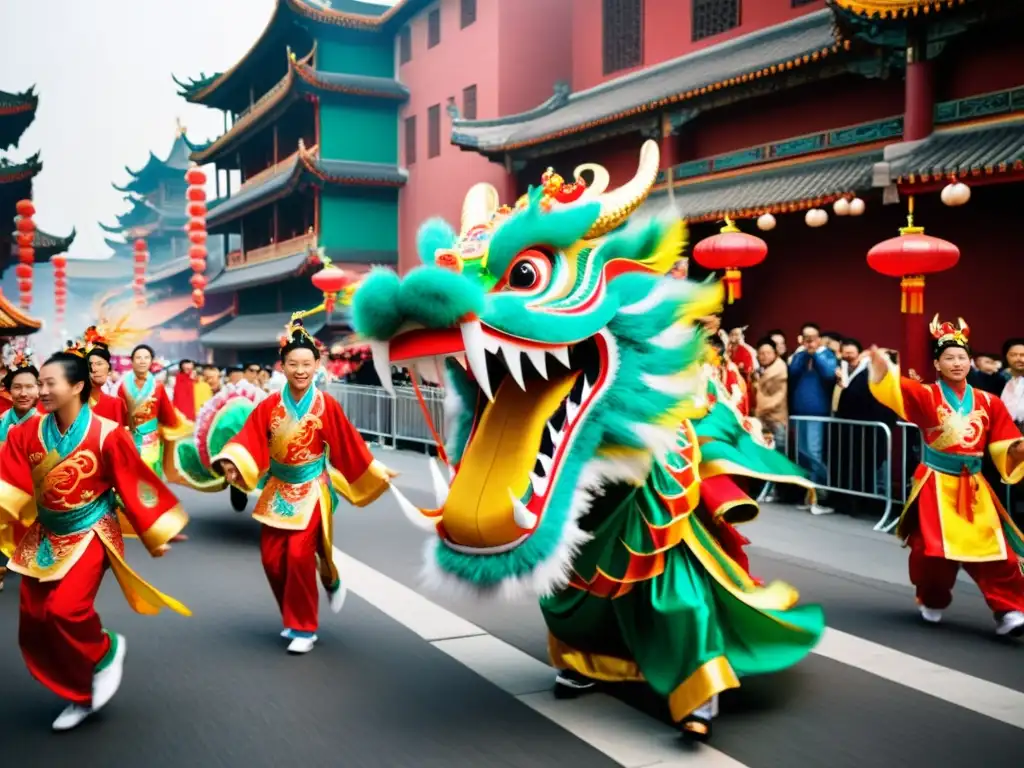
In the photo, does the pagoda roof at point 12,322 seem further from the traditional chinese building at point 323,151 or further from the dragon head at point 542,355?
the dragon head at point 542,355

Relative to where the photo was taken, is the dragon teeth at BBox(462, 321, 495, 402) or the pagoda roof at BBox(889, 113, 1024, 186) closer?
the dragon teeth at BBox(462, 321, 495, 402)

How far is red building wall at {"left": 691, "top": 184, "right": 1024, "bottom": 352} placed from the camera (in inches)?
424

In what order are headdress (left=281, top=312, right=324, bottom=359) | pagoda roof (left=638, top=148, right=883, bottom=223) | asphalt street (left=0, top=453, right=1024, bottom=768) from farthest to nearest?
pagoda roof (left=638, top=148, right=883, bottom=223), headdress (left=281, top=312, right=324, bottom=359), asphalt street (left=0, top=453, right=1024, bottom=768)

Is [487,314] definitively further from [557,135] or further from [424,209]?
[424,209]

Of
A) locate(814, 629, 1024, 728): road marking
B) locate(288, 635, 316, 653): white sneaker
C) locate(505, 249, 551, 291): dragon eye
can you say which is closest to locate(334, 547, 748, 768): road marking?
locate(288, 635, 316, 653): white sneaker

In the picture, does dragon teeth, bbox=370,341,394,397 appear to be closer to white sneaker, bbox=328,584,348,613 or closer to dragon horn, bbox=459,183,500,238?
dragon horn, bbox=459,183,500,238

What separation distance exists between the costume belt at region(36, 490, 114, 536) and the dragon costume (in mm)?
1343

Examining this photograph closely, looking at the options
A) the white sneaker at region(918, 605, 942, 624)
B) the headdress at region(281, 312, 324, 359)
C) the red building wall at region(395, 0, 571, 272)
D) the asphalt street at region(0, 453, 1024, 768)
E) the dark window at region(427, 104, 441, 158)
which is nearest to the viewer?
the asphalt street at region(0, 453, 1024, 768)

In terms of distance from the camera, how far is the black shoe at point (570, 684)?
4180mm

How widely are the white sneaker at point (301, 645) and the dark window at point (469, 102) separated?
734 inches

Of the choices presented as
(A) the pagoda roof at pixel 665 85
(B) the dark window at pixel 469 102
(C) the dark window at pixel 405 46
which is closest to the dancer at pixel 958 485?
(A) the pagoda roof at pixel 665 85

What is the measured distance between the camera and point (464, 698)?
4215 mm

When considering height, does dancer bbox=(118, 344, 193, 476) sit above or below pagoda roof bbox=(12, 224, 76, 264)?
below

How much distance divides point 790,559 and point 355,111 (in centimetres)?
2100
